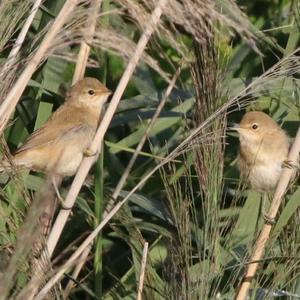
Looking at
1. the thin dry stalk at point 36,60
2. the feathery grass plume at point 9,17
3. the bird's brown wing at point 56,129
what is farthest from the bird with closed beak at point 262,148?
the feathery grass plume at point 9,17

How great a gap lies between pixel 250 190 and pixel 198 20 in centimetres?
155

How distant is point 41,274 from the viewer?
2.60 m

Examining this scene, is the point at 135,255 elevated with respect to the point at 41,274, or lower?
lower

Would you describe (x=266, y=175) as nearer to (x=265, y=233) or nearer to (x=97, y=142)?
(x=265, y=233)

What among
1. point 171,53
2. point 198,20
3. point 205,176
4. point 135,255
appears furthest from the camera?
point 171,53

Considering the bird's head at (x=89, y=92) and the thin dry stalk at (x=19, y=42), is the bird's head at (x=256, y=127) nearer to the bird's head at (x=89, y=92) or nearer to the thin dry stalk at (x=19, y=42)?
the bird's head at (x=89, y=92)

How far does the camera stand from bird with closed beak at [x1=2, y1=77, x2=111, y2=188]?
13.0 feet

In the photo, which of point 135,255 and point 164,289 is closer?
point 164,289

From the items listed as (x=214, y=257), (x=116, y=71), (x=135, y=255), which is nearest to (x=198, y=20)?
(x=214, y=257)

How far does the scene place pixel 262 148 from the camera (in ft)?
13.9

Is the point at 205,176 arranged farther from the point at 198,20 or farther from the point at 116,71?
the point at 116,71

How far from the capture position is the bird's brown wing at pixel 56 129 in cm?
391

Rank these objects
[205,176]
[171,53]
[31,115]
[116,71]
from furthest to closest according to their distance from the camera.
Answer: [171,53] → [116,71] → [31,115] → [205,176]

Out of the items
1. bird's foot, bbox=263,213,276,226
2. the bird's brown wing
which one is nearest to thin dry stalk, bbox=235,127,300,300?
bird's foot, bbox=263,213,276,226
